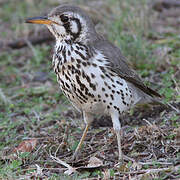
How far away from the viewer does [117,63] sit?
17.0 ft

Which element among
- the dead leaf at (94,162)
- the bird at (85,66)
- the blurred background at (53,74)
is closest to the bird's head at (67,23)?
the bird at (85,66)

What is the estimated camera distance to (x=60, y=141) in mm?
5641

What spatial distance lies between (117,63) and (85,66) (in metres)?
Result: 0.58

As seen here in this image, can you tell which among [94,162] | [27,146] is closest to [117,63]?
[94,162]

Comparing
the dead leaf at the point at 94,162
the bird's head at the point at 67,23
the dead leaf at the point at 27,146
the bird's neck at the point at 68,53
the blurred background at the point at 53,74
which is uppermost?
the bird's head at the point at 67,23

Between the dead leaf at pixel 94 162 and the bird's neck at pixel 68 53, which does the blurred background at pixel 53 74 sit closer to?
the dead leaf at pixel 94 162

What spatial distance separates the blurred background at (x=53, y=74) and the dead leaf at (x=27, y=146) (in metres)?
0.07

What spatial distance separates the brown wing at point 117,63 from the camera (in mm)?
5023

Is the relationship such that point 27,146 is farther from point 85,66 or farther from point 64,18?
point 64,18

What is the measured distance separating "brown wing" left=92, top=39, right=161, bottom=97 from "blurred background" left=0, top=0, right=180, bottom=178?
0.67m

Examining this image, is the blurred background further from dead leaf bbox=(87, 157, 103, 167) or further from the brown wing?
the brown wing

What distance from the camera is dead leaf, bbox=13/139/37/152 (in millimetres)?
5570

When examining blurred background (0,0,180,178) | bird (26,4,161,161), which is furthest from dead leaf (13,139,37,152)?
bird (26,4,161,161)

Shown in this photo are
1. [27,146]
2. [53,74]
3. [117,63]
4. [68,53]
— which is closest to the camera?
[68,53]
